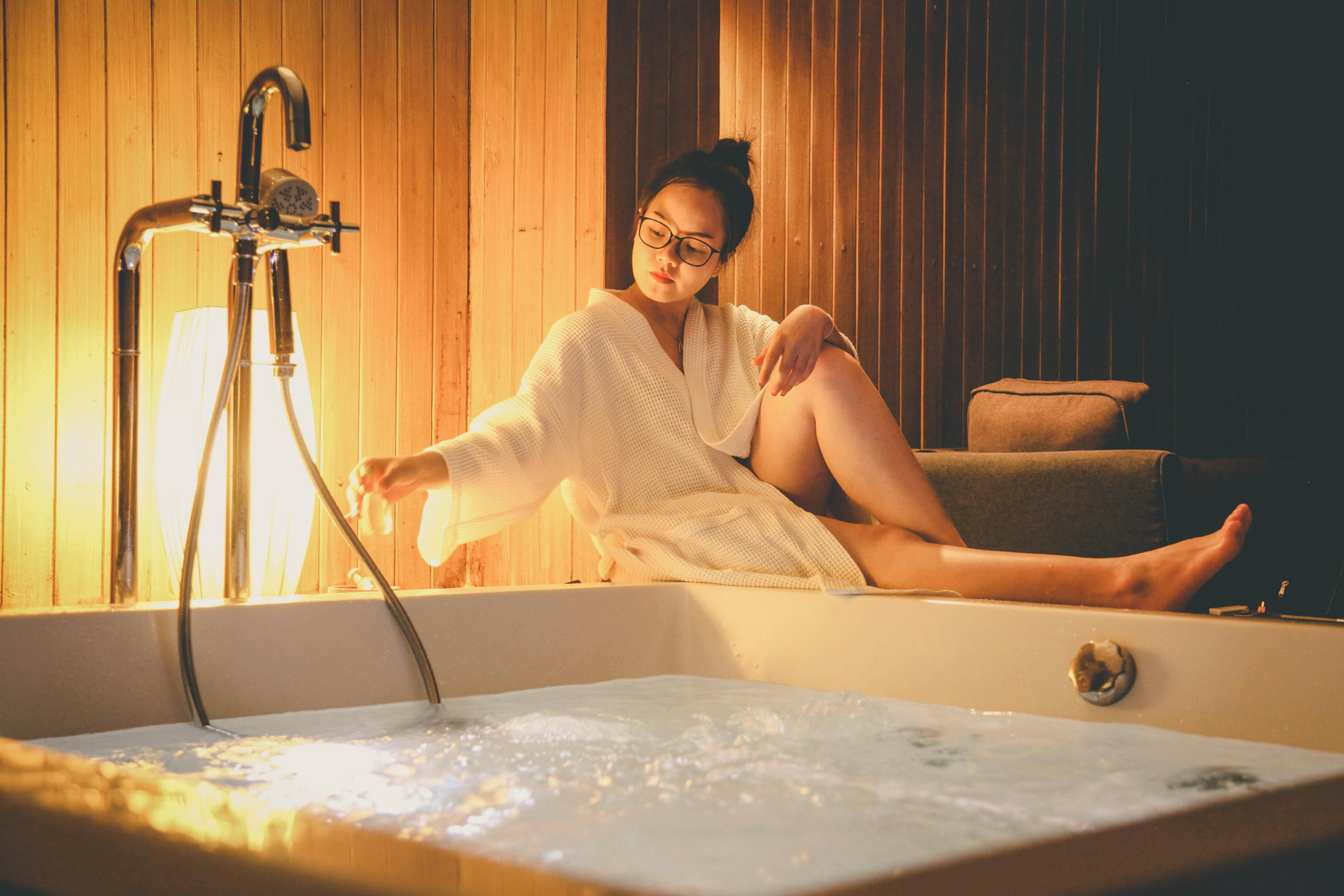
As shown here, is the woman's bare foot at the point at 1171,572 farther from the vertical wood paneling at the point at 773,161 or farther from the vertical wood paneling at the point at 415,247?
the vertical wood paneling at the point at 773,161

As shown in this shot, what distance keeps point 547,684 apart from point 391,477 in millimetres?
328

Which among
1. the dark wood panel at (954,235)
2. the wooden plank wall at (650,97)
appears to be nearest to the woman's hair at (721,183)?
the wooden plank wall at (650,97)

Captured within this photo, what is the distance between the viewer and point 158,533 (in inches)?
86.2

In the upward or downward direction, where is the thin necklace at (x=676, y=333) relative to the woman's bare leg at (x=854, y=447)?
upward

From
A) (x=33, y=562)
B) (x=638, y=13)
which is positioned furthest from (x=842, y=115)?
(x=33, y=562)

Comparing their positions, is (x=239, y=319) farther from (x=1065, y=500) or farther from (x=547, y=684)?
(x=1065, y=500)

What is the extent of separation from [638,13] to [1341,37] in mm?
4129

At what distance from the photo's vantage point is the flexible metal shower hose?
99 cm

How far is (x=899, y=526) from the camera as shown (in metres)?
→ 1.47

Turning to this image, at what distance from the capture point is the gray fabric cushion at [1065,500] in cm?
184

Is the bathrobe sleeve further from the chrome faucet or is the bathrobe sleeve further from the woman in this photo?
the chrome faucet

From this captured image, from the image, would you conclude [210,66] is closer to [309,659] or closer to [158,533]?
[158,533]

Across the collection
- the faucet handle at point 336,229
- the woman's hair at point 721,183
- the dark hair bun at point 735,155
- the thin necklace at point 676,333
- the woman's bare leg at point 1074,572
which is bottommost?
the woman's bare leg at point 1074,572

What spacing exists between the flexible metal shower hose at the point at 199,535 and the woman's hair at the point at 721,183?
2.80 ft
